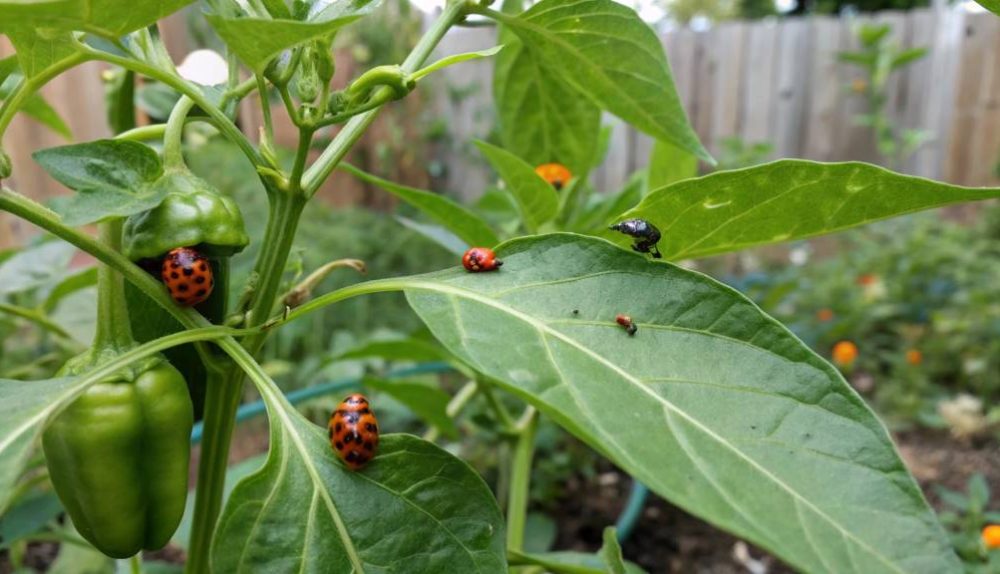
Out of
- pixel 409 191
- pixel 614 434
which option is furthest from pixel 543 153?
pixel 614 434

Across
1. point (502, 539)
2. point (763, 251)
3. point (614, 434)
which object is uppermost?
point (614, 434)

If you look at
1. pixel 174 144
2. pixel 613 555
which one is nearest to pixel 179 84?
pixel 174 144

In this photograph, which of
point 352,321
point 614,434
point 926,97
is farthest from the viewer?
point 926,97

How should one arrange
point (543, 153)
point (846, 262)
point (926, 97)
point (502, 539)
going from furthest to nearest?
1. point (926, 97)
2. point (846, 262)
3. point (543, 153)
4. point (502, 539)

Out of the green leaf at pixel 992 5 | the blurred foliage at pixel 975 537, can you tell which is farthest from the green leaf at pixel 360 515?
the blurred foliage at pixel 975 537

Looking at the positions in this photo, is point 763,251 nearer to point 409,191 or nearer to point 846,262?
point 846,262
